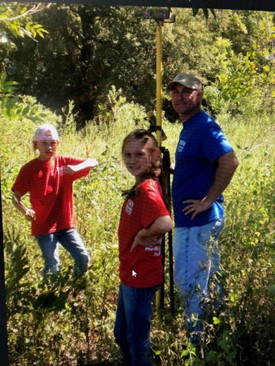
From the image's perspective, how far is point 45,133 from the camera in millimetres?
2316

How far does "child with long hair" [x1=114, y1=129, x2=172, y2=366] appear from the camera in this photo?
7.84ft

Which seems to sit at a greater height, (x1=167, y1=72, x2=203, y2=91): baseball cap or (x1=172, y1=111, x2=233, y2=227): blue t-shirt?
(x1=167, y1=72, x2=203, y2=91): baseball cap

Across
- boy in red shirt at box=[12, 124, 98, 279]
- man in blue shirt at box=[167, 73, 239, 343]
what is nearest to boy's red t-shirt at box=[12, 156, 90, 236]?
boy in red shirt at box=[12, 124, 98, 279]

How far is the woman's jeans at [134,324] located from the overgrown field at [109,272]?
74mm

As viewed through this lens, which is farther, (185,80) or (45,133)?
(185,80)

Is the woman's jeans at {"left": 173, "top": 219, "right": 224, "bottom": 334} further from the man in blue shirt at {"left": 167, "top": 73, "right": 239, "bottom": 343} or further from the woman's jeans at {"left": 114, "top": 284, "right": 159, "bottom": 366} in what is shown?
the woman's jeans at {"left": 114, "top": 284, "right": 159, "bottom": 366}

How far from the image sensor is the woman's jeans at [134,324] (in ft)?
7.99

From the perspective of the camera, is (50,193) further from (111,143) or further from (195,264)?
(195,264)

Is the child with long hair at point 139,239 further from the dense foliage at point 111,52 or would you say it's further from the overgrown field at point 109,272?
the dense foliage at point 111,52

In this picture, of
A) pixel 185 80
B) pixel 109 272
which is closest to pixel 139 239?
pixel 109 272

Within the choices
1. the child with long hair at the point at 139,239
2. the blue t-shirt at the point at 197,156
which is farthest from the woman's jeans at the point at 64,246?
the blue t-shirt at the point at 197,156

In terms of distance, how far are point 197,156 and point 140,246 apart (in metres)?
0.49

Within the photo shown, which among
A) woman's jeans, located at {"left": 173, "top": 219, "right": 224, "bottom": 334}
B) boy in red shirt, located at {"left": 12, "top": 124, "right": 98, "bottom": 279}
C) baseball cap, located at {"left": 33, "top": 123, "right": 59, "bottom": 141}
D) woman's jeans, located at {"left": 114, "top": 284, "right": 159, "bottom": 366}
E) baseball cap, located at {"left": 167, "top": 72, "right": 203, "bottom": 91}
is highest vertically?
baseball cap, located at {"left": 167, "top": 72, "right": 203, "bottom": 91}

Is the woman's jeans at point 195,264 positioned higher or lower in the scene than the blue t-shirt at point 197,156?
lower
